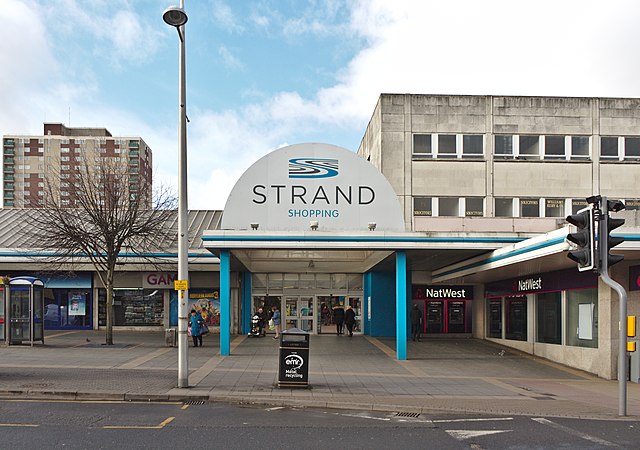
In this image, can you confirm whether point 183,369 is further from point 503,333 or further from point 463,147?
point 463,147

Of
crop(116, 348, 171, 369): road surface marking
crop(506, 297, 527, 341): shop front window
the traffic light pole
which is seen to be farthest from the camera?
crop(506, 297, 527, 341): shop front window

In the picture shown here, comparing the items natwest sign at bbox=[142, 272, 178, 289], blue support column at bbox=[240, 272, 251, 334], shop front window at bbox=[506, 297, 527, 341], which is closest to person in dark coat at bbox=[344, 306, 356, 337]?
blue support column at bbox=[240, 272, 251, 334]

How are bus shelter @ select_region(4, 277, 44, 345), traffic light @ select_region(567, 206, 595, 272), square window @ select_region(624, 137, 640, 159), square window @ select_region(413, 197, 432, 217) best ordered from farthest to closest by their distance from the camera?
1. square window @ select_region(624, 137, 640, 159)
2. square window @ select_region(413, 197, 432, 217)
3. bus shelter @ select_region(4, 277, 44, 345)
4. traffic light @ select_region(567, 206, 595, 272)

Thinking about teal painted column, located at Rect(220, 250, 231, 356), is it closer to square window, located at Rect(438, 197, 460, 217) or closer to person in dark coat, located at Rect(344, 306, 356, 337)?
person in dark coat, located at Rect(344, 306, 356, 337)

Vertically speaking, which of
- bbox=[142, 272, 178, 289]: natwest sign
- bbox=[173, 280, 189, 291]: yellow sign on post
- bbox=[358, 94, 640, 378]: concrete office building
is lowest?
bbox=[142, 272, 178, 289]: natwest sign

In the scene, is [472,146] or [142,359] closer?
[142,359]

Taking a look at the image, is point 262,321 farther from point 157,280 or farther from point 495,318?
point 495,318

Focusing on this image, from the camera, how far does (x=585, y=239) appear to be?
35.4 feet

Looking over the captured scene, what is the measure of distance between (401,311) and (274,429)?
34.7ft

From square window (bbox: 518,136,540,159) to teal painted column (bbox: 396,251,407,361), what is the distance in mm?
13410

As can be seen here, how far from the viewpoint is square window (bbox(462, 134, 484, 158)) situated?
29.9 meters

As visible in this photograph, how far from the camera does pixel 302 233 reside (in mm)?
19047

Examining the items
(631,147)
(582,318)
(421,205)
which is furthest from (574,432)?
(631,147)

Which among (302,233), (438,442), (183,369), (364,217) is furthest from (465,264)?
(438,442)
